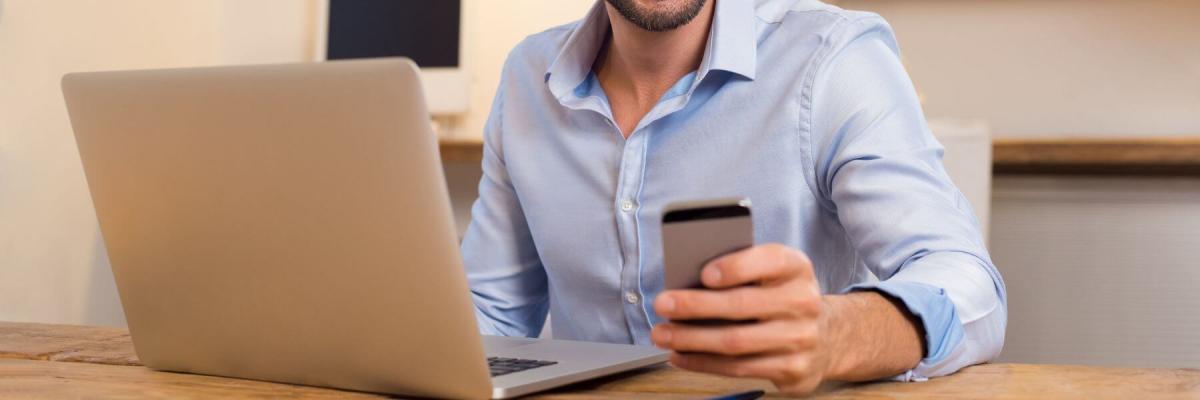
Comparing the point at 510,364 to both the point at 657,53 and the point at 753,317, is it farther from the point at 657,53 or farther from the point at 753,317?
the point at 657,53

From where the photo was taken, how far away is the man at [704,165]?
93 cm

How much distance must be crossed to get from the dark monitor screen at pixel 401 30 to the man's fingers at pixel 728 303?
1.79m

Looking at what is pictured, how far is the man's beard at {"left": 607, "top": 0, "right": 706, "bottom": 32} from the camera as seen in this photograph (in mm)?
1161

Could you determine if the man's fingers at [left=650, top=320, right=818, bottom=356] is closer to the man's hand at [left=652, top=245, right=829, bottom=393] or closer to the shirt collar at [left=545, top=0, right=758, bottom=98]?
the man's hand at [left=652, top=245, right=829, bottom=393]

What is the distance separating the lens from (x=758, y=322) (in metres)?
0.60

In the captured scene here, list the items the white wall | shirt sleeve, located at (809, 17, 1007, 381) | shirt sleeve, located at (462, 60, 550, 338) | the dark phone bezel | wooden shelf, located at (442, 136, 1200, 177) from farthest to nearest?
the white wall
wooden shelf, located at (442, 136, 1200, 177)
shirt sleeve, located at (462, 60, 550, 338)
shirt sleeve, located at (809, 17, 1007, 381)
the dark phone bezel

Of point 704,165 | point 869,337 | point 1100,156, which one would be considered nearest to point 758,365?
point 869,337

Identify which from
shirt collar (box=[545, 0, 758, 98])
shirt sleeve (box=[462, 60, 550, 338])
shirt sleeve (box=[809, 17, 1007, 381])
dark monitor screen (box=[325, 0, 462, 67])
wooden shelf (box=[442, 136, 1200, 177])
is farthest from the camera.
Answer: wooden shelf (box=[442, 136, 1200, 177])

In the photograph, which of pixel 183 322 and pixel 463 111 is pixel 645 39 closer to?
pixel 183 322

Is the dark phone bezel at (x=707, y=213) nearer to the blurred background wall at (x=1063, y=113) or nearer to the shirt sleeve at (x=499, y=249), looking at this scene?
the shirt sleeve at (x=499, y=249)

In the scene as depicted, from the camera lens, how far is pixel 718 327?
1.98 ft

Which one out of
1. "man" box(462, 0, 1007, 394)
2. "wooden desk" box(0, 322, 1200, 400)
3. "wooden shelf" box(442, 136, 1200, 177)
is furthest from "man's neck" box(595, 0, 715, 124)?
"wooden shelf" box(442, 136, 1200, 177)

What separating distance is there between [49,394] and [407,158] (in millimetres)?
314

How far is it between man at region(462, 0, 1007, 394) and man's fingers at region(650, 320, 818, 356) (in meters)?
0.18
